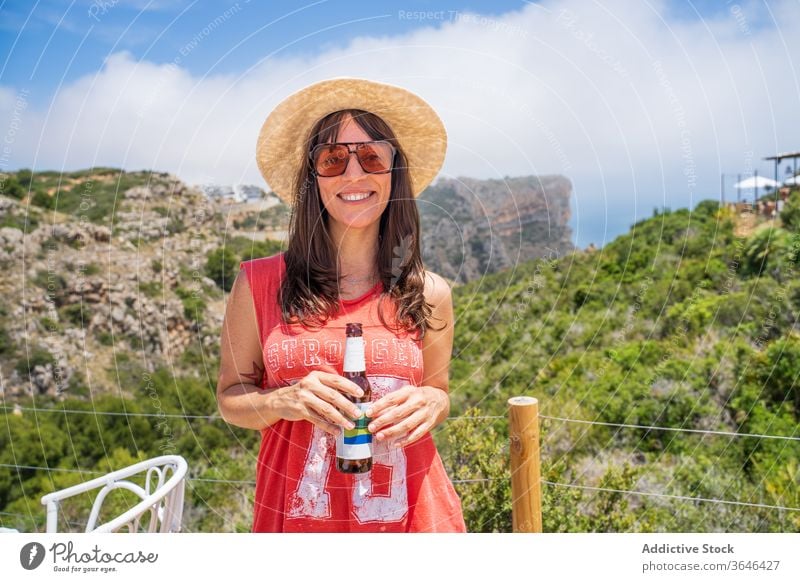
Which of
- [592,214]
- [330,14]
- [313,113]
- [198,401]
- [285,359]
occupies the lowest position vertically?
[198,401]

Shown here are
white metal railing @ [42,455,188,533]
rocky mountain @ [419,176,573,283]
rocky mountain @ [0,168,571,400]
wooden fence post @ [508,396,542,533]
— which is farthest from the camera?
rocky mountain @ [0,168,571,400]

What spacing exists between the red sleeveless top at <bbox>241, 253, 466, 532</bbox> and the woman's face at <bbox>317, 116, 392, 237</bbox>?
0.69ft

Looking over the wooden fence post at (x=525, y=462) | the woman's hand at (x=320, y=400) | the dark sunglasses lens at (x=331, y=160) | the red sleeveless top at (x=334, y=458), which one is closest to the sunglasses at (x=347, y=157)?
the dark sunglasses lens at (x=331, y=160)

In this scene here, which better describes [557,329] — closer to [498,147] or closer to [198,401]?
[198,401]

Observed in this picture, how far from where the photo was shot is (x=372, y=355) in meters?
1.82

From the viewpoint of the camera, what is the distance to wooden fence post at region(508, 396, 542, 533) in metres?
2.43

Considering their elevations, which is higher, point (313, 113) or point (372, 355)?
point (313, 113)

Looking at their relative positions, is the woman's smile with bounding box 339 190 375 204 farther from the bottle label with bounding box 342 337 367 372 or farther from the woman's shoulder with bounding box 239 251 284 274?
the bottle label with bounding box 342 337 367 372

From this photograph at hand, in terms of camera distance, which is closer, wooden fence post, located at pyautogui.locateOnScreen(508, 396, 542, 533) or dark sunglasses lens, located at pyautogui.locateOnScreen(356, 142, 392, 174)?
dark sunglasses lens, located at pyautogui.locateOnScreen(356, 142, 392, 174)

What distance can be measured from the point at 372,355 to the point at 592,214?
1.25 meters

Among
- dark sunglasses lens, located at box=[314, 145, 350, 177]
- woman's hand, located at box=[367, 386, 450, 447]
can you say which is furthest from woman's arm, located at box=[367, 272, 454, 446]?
dark sunglasses lens, located at box=[314, 145, 350, 177]

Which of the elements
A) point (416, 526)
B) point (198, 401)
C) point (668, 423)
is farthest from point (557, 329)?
point (416, 526)

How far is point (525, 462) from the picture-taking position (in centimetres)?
244

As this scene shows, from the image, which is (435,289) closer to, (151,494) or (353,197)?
(353,197)
